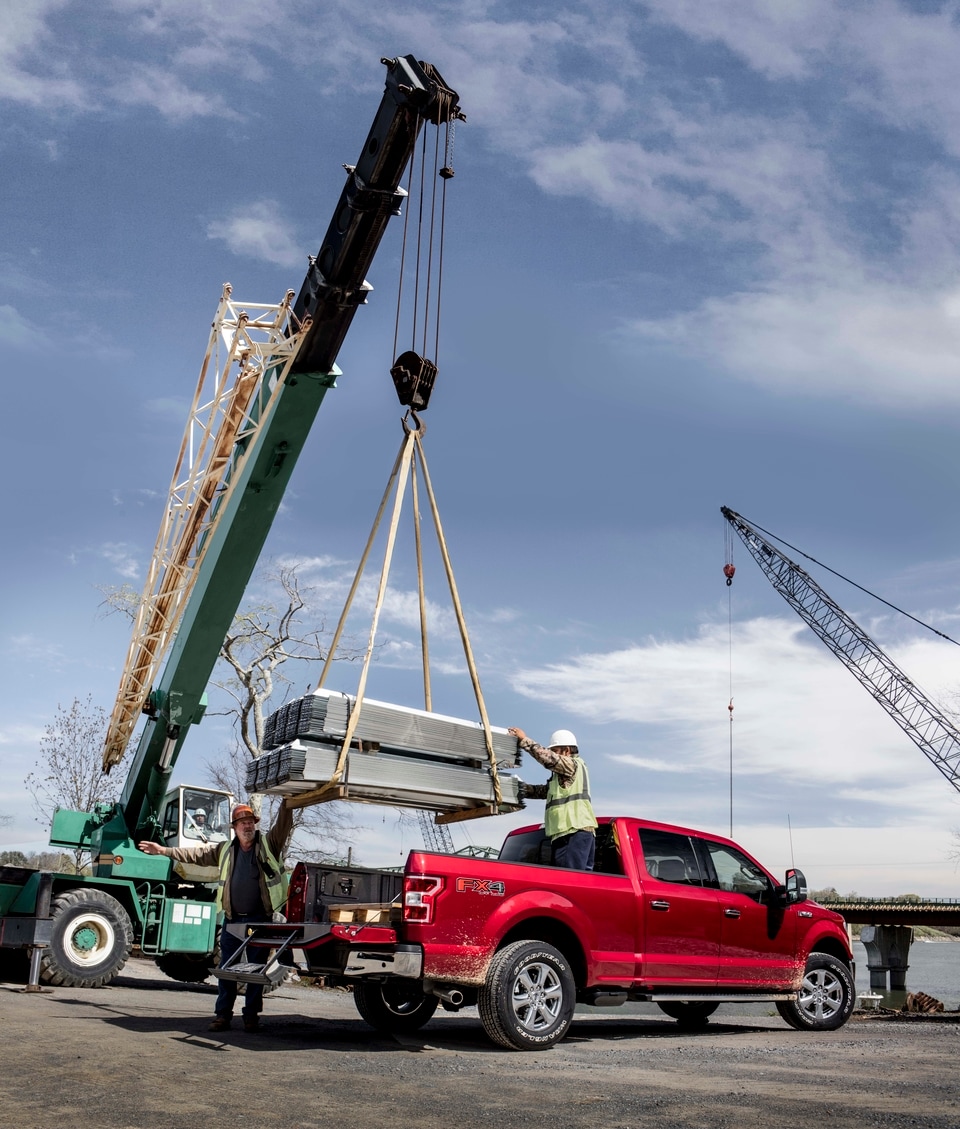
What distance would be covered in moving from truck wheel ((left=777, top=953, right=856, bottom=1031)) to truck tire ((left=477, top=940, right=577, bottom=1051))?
130 inches

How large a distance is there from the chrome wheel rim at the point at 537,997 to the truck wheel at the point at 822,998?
3334 millimetres

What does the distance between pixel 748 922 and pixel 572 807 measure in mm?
2209

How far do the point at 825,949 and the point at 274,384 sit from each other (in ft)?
30.3

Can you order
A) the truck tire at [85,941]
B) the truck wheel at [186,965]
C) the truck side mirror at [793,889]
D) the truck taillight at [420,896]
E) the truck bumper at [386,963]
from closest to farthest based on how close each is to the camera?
the truck bumper at [386,963] → the truck taillight at [420,896] → the truck side mirror at [793,889] → the truck tire at [85,941] → the truck wheel at [186,965]

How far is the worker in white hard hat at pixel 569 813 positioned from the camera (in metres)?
9.43

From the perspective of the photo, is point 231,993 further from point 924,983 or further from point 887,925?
point 924,983

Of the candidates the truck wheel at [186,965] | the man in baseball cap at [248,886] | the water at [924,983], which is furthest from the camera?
the water at [924,983]

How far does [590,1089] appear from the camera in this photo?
21.4ft

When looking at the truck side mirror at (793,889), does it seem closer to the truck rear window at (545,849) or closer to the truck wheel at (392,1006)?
the truck rear window at (545,849)

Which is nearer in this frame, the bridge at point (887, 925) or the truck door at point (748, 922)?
the truck door at point (748, 922)

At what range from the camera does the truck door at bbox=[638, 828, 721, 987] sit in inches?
371

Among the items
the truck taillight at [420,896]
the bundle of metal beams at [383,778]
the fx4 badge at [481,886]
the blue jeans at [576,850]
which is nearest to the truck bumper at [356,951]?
the truck taillight at [420,896]

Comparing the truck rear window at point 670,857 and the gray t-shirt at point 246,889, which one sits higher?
the truck rear window at point 670,857

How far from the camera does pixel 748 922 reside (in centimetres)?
1019
